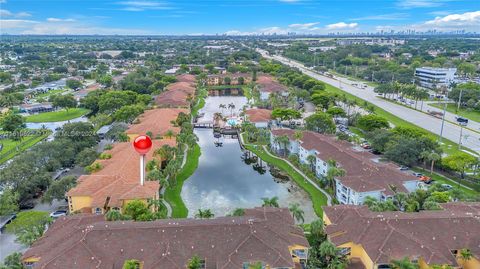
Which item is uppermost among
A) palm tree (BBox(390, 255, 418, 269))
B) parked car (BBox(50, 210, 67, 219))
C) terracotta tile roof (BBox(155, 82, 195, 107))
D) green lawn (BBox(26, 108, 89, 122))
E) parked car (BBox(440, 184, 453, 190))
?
terracotta tile roof (BBox(155, 82, 195, 107))

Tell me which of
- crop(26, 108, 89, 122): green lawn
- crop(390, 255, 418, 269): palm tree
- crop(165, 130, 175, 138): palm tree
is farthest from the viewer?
crop(26, 108, 89, 122): green lawn

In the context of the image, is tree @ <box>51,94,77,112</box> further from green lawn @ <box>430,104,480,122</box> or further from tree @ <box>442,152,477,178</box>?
green lawn @ <box>430,104,480,122</box>

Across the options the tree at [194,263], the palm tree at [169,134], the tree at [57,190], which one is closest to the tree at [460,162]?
the tree at [194,263]

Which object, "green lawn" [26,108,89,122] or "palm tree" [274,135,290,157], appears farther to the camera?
"green lawn" [26,108,89,122]

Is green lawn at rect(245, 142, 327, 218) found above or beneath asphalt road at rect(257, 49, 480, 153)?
beneath

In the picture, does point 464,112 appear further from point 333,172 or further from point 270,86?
point 333,172

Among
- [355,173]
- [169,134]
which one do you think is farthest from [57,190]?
[355,173]

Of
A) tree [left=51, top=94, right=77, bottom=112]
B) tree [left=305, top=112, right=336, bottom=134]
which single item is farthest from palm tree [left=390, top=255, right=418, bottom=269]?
tree [left=51, top=94, right=77, bottom=112]

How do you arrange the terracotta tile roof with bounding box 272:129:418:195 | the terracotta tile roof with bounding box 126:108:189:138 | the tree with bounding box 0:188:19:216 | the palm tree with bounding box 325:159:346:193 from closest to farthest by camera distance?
1. the tree with bounding box 0:188:19:216
2. the terracotta tile roof with bounding box 272:129:418:195
3. the palm tree with bounding box 325:159:346:193
4. the terracotta tile roof with bounding box 126:108:189:138
